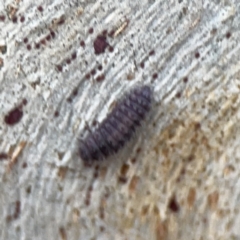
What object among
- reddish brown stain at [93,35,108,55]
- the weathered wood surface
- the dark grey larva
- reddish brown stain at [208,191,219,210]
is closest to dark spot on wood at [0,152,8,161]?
the weathered wood surface

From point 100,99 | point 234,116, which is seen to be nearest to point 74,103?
point 100,99

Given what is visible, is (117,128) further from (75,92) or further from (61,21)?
(61,21)

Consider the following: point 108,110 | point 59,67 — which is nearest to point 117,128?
point 108,110

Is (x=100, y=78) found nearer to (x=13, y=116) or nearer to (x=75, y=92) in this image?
(x=75, y=92)

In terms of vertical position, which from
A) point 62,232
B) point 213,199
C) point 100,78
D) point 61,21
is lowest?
point 213,199

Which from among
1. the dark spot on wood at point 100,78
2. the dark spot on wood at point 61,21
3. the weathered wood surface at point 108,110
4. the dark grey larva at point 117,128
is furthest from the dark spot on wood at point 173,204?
the dark spot on wood at point 61,21

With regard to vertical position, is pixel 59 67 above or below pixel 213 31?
above

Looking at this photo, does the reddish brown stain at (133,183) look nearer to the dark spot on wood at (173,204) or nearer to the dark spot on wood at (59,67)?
the dark spot on wood at (173,204)

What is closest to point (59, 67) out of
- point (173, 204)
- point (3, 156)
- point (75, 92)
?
point (75, 92)

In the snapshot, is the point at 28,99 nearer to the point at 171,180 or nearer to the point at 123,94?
the point at 123,94
